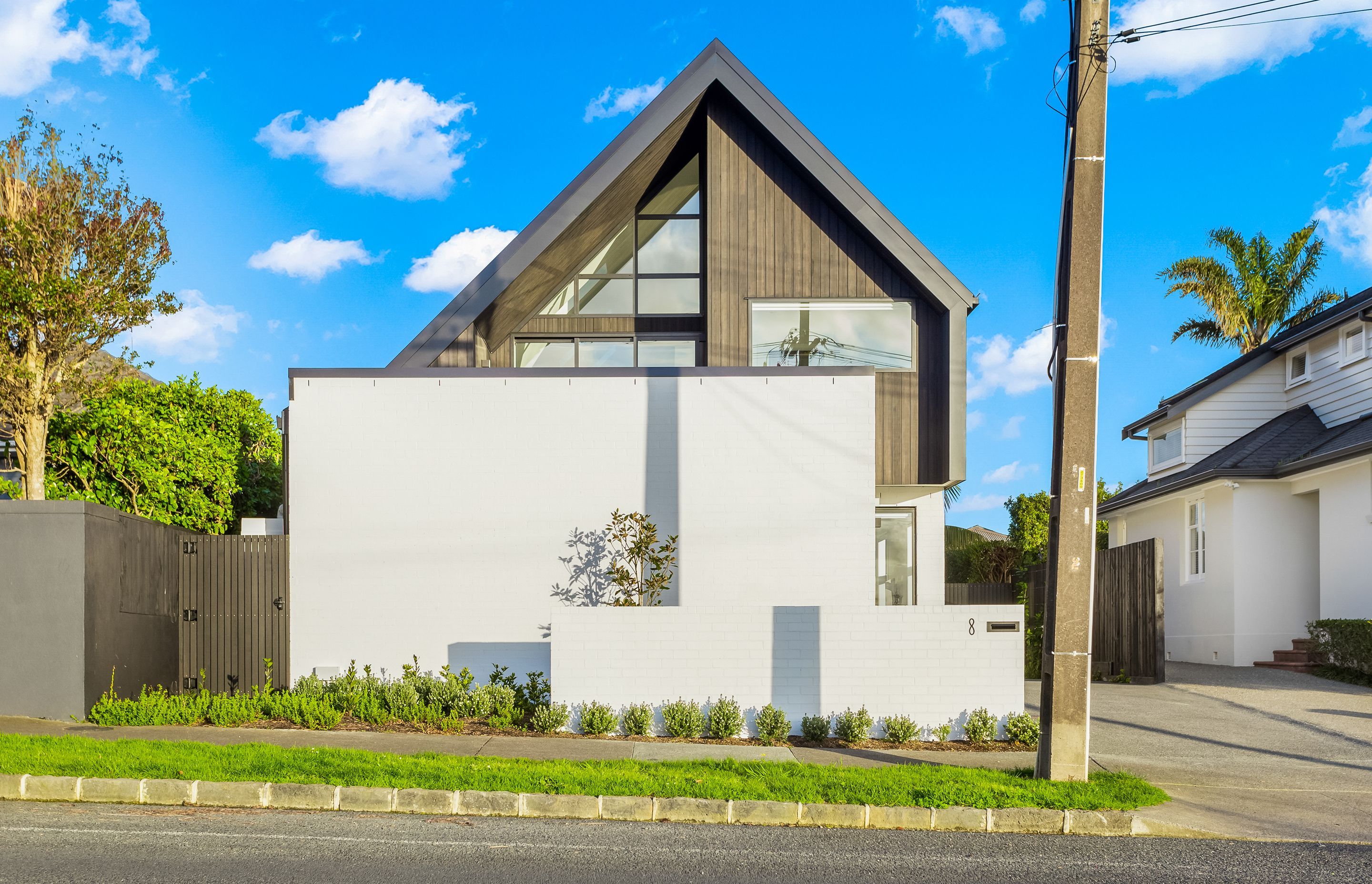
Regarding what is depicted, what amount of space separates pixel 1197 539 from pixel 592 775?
17.6m

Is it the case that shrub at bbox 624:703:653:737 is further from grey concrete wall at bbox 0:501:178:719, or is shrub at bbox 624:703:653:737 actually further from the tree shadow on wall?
grey concrete wall at bbox 0:501:178:719

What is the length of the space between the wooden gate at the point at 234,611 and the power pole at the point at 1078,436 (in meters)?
9.36

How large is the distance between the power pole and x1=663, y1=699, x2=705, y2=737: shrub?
392 centimetres

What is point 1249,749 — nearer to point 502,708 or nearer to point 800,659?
point 800,659

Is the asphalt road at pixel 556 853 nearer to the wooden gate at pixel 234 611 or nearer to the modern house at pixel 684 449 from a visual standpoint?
the modern house at pixel 684 449

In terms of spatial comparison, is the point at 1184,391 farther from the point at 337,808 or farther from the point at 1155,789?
the point at 337,808

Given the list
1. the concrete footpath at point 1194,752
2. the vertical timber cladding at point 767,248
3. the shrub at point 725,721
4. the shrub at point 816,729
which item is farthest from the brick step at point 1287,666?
the shrub at point 725,721

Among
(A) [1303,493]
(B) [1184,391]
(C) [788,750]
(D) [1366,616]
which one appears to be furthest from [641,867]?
(B) [1184,391]

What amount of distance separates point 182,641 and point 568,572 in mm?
4873

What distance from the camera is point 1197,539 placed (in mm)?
22500

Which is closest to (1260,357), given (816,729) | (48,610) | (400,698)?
(816,729)

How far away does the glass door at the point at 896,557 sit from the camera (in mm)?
16266

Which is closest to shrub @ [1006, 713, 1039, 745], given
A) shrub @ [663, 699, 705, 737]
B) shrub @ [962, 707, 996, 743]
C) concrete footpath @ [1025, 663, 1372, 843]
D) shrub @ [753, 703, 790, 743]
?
shrub @ [962, 707, 996, 743]

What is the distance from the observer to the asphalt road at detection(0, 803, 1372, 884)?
21.8ft
